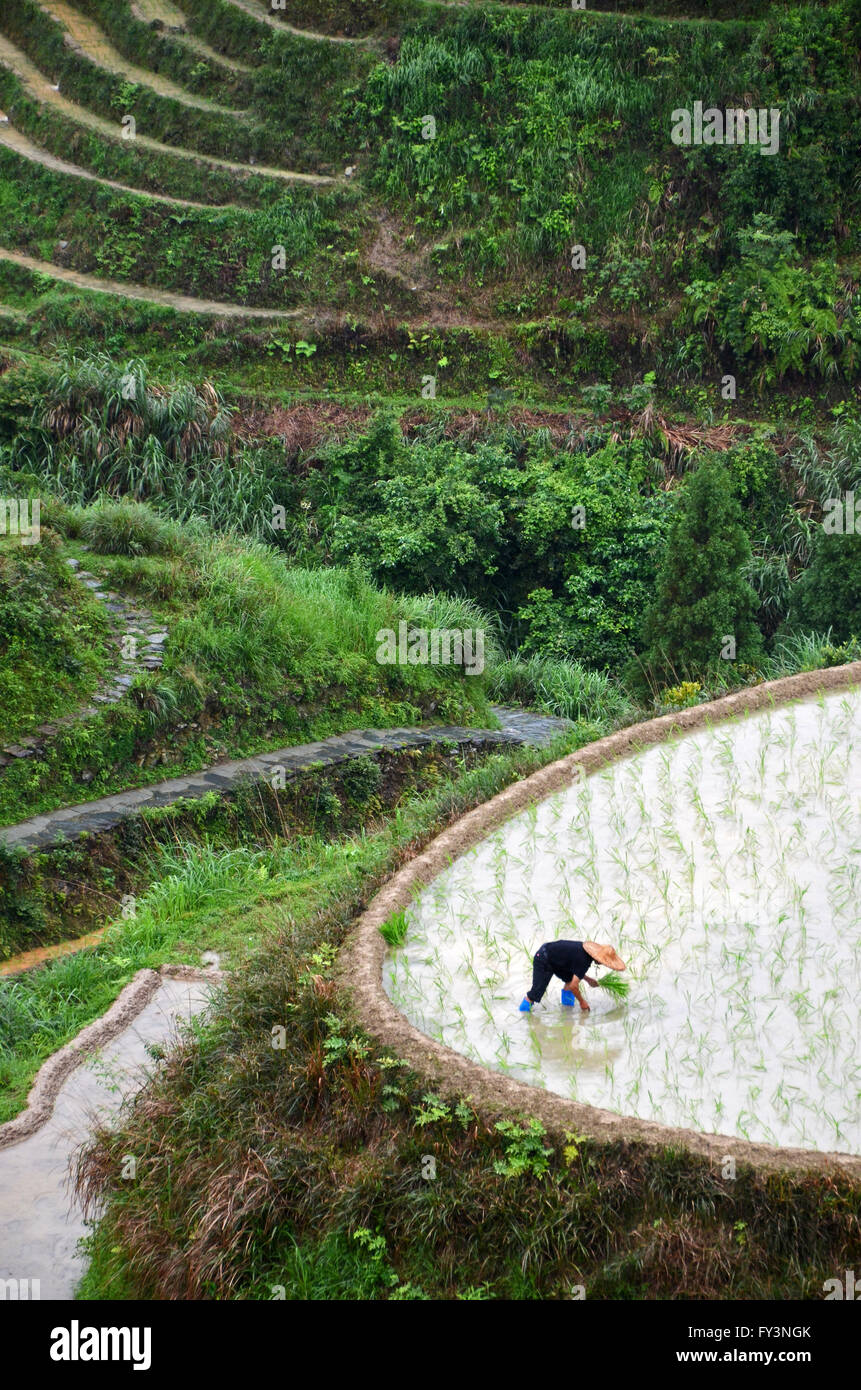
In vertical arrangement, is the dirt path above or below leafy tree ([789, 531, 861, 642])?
above

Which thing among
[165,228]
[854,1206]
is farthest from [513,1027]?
[165,228]

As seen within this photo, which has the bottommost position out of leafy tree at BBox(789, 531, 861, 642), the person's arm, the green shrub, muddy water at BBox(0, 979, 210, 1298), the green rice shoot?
muddy water at BBox(0, 979, 210, 1298)

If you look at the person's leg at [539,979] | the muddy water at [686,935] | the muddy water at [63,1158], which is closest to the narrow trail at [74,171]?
the muddy water at [686,935]

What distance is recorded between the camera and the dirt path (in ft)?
62.3

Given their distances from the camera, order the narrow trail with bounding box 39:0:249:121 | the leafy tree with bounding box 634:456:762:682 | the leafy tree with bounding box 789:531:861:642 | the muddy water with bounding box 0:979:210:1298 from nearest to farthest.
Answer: the muddy water with bounding box 0:979:210:1298, the leafy tree with bounding box 634:456:762:682, the leafy tree with bounding box 789:531:861:642, the narrow trail with bounding box 39:0:249:121

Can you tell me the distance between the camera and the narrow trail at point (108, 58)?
20109 millimetres

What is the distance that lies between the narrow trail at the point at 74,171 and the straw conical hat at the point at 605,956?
16.3m

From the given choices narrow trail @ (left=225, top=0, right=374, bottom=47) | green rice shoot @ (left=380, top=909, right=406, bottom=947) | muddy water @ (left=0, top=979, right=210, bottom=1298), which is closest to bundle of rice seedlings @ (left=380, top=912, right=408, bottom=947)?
green rice shoot @ (left=380, top=909, right=406, bottom=947)

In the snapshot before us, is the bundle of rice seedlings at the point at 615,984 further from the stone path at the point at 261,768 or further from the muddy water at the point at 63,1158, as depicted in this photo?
the stone path at the point at 261,768

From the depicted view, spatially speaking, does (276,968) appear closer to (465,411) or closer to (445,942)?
(445,942)

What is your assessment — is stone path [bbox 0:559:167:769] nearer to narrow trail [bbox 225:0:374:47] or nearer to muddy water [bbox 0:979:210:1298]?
muddy water [bbox 0:979:210:1298]

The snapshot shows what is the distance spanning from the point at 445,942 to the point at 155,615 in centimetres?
539

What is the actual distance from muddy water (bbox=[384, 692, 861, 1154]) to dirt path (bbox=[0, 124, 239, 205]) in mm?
14241

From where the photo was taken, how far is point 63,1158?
5.52 m
